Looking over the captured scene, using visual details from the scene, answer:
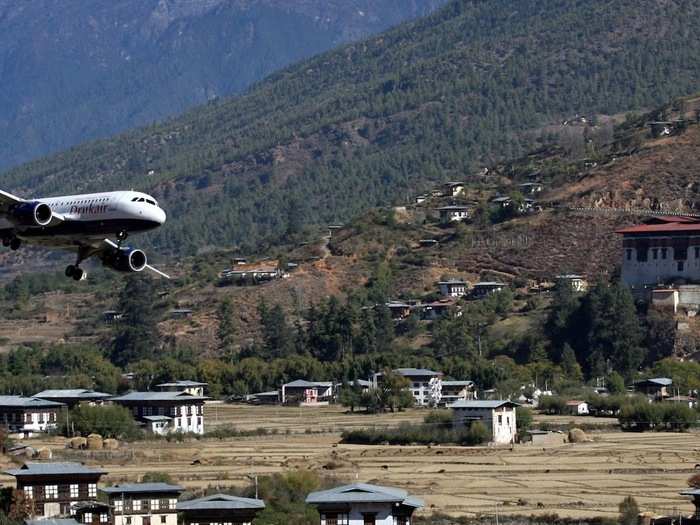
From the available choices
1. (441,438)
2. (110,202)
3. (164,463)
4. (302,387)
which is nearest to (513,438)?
(441,438)

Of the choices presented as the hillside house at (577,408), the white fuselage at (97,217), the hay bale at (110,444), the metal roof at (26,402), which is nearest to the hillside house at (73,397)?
the metal roof at (26,402)

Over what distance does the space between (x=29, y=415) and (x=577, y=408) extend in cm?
4547

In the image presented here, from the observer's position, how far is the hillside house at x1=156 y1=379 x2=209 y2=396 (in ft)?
600

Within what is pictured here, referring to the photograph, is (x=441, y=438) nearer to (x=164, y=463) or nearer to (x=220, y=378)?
(x=164, y=463)

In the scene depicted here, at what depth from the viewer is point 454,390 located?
181250 millimetres

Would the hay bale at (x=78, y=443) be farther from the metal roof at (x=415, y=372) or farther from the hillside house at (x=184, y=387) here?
the metal roof at (x=415, y=372)

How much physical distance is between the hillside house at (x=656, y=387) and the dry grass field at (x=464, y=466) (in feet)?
62.4

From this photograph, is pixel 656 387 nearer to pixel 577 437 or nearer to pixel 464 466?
pixel 577 437

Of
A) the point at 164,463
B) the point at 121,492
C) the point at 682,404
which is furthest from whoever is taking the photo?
the point at 682,404

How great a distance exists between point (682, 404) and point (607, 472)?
36.9 meters

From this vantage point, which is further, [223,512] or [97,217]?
[223,512]

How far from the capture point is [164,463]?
135625mm

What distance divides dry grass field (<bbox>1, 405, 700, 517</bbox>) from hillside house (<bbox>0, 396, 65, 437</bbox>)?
7075 millimetres

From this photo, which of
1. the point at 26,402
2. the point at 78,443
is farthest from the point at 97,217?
the point at 26,402
